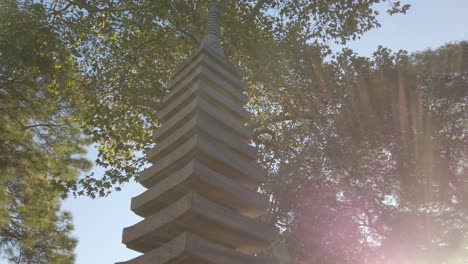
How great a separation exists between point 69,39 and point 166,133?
909cm

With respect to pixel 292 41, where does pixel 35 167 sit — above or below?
below

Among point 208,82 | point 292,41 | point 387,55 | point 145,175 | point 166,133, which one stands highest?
point 387,55

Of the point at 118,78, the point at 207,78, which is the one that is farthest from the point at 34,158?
the point at 207,78

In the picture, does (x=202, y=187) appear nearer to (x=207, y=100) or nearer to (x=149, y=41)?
(x=207, y=100)

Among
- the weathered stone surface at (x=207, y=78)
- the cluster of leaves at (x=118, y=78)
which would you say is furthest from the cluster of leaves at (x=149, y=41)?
the weathered stone surface at (x=207, y=78)

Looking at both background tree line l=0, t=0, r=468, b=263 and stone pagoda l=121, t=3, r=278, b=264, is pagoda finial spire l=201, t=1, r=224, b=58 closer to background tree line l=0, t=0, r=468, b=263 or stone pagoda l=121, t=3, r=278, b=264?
stone pagoda l=121, t=3, r=278, b=264

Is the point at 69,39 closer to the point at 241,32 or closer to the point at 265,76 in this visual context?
the point at 241,32

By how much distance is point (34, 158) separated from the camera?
1409cm

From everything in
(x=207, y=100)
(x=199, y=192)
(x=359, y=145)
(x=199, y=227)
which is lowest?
(x=199, y=227)

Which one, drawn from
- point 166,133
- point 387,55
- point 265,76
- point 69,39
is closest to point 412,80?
point 387,55

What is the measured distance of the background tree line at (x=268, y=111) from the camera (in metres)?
11.3

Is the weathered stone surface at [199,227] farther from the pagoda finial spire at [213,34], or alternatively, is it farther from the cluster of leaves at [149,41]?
the cluster of leaves at [149,41]

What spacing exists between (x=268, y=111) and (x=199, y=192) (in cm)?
1167

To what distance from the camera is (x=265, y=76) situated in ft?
39.4
